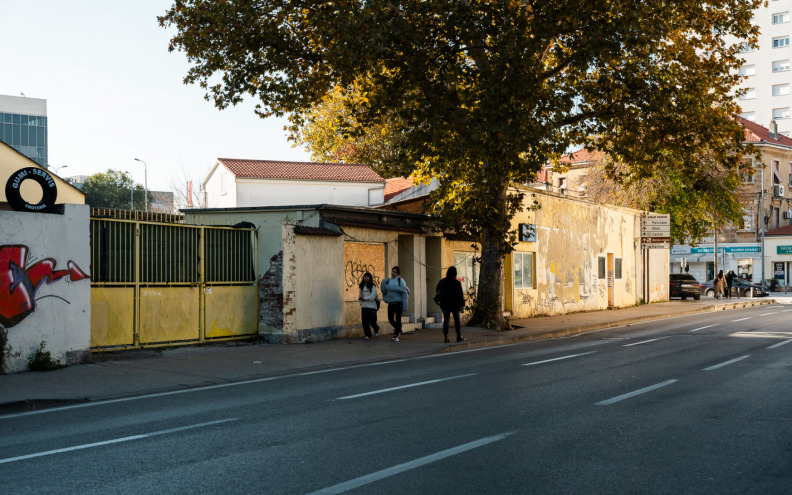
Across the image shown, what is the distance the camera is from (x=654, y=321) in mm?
27172

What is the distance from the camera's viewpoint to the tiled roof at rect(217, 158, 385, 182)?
50969 mm

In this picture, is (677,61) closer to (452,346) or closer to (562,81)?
(562,81)

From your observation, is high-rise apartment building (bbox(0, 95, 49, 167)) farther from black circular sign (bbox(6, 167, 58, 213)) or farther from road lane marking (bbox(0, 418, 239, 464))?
road lane marking (bbox(0, 418, 239, 464))

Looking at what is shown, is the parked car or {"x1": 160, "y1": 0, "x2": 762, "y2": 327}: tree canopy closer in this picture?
{"x1": 160, "y1": 0, "x2": 762, "y2": 327}: tree canopy

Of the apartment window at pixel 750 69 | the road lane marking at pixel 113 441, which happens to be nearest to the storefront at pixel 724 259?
the apartment window at pixel 750 69

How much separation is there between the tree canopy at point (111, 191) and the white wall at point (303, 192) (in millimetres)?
45589

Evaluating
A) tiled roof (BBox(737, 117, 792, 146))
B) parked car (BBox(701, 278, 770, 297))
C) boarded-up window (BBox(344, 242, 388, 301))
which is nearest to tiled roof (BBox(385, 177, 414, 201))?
parked car (BBox(701, 278, 770, 297))

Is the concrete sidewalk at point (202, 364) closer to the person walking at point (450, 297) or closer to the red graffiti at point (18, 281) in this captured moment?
the person walking at point (450, 297)

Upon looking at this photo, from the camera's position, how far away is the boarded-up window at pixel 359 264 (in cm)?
1967

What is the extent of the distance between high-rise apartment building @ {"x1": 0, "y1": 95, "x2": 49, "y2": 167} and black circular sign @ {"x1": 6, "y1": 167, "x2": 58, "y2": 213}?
85658 millimetres

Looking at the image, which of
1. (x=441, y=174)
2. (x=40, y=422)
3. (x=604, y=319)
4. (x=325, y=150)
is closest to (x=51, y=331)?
(x=40, y=422)

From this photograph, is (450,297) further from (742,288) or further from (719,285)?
(742,288)

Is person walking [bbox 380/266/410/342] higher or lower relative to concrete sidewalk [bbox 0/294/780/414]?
higher

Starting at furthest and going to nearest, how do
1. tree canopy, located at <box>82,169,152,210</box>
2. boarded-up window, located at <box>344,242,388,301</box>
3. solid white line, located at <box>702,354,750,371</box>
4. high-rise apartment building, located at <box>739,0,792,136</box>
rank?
1. tree canopy, located at <box>82,169,152,210</box>
2. high-rise apartment building, located at <box>739,0,792,136</box>
3. boarded-up window, located at <box>344,242,388,301</box>
4. solid white line, located at <box>702,354,750,371</box>
